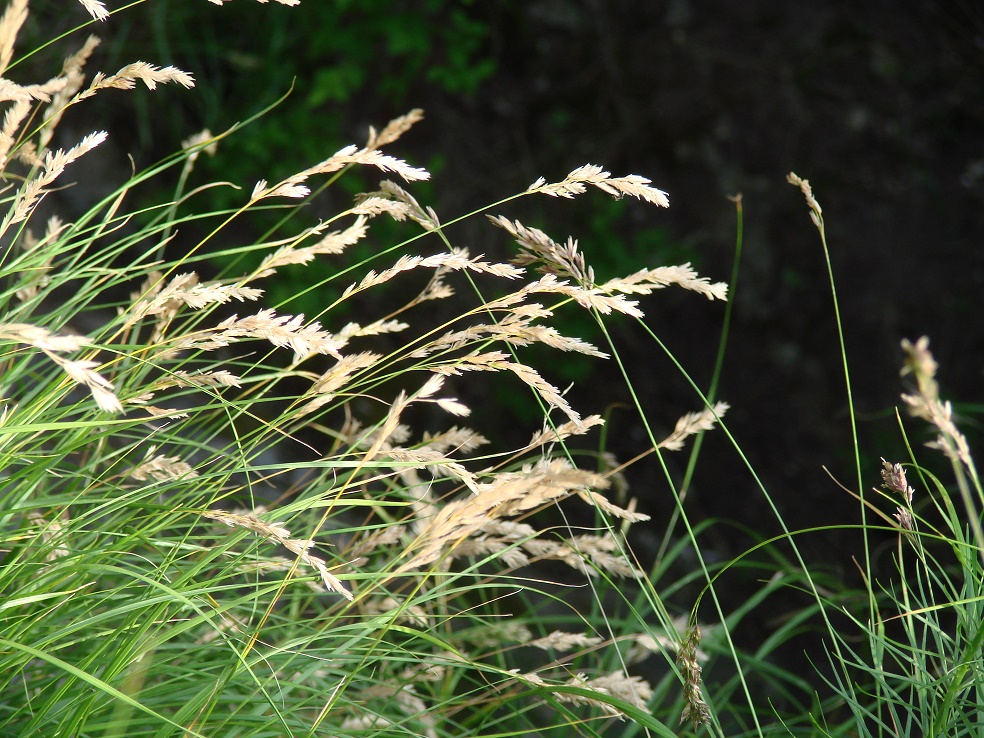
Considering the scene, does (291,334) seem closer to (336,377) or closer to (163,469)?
(336,377)

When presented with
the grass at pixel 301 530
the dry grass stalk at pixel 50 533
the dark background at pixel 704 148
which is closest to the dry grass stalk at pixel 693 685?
the grass at pixel 301 530

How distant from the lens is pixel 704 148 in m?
2.95

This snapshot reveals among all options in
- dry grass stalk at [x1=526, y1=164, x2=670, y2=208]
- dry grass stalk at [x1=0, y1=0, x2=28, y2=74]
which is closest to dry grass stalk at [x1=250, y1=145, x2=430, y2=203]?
dry grass stalk at [x1=526, y1=164, x2=670, y2=208]

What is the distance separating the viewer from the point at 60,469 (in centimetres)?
118

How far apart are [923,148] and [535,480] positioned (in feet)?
8.68

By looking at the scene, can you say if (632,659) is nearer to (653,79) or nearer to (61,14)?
(653,79)

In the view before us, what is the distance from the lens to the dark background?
2740 millimetres

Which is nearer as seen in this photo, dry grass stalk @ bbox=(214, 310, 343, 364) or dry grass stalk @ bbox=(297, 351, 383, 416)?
dry grass stalk @ bbox=(214, 310, 343, 364)

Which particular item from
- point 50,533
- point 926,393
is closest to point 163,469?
point 50,533

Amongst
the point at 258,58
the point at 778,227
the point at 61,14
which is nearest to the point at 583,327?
the point at 778,227

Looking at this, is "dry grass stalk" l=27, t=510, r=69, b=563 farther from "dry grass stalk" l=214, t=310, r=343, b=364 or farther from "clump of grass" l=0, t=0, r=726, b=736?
→ "dry grass stalk" l=214, t=310, r=343, b=364

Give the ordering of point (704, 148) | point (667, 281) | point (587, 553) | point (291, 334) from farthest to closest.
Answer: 1. point (704, 148)
2. point (587, 553)
3. point (667, 281)
4. point (291, 334)

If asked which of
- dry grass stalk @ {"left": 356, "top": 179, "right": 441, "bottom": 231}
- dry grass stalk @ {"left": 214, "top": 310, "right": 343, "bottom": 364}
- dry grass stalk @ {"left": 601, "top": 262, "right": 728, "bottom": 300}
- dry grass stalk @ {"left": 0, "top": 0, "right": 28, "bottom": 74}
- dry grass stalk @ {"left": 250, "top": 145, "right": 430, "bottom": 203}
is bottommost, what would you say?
dry grass stalk @ {"left": 214, "top": 310, "right": 343, "bottom": 364}

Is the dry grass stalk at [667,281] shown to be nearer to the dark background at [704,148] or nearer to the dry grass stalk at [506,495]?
the dry grass stalk at [506,495]
